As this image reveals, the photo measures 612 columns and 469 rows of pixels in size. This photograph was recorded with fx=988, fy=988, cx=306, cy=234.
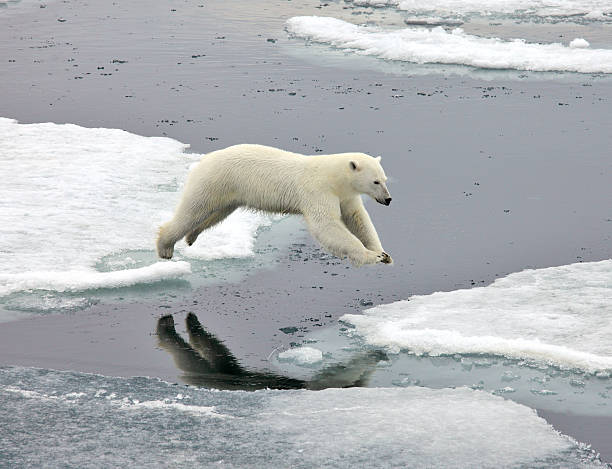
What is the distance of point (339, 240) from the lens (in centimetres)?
631

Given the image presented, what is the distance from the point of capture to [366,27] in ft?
52.1

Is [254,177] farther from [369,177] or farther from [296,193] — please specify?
[369,177]

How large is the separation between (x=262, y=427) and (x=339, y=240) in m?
1.70

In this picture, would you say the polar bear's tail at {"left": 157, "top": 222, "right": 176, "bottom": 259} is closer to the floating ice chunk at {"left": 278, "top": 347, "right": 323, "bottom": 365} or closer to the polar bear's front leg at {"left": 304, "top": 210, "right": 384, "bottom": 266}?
the polar bear's front leg at {"left": 304, "top": 210, "right": 384, "bottom": 266}

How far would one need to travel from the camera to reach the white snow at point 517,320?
585 centimetres

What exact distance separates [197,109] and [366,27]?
500cm

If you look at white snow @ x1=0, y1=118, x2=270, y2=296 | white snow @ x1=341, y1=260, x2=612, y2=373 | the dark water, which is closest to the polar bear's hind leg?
white snow @ x1=0, y1=118, x2=270, y2=296

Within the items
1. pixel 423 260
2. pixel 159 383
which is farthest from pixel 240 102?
pixel 159 383

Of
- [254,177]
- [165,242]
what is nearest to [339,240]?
[254,177]

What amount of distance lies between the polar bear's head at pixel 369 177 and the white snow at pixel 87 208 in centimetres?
148

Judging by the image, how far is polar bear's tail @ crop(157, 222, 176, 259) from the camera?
22.9 ft

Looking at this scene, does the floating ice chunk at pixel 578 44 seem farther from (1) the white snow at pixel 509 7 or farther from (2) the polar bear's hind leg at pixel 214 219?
(2) the polar bear's hind leg at pixel 214 219

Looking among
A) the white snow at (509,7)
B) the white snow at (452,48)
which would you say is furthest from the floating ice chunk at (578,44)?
the white snow at (509,7)

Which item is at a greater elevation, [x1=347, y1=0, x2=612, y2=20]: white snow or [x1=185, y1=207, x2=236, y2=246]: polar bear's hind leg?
[x1=347, y1=0, x2=612, y2=20]: white snow
